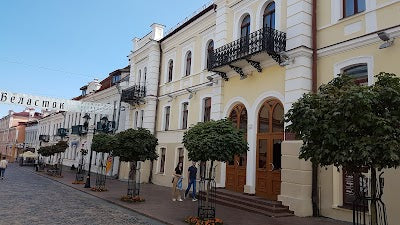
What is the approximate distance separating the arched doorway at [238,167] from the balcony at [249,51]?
173cm

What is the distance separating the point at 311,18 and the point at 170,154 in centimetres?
1234

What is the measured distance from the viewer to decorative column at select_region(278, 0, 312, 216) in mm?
12008

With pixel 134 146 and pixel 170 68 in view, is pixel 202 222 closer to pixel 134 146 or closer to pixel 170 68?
pixel 134 146

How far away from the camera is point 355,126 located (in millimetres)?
6219

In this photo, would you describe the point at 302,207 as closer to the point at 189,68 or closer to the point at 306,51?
the point at 306,51

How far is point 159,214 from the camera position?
1191 cm

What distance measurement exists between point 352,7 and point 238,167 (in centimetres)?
802

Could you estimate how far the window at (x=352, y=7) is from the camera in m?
12.0

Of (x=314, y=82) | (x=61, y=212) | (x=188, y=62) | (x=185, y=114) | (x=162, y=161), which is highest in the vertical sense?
(x=188, y=62)

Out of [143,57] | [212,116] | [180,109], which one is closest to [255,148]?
[212,116]

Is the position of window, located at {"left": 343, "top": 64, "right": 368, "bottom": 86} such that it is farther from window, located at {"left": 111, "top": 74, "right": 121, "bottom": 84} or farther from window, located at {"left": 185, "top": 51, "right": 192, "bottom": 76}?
window, located at {"left": 111, "top": 74, "right": 121, "bottom": 84}

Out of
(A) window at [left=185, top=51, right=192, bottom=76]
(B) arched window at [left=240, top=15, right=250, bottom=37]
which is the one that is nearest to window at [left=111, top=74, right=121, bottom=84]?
(A) window at [left=185, top=51, right=192, bottom=76]

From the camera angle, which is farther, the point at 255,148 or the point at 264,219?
the point at 255,148

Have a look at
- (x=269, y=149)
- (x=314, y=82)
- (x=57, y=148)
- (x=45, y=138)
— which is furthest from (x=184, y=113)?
(x=45, y=138)
